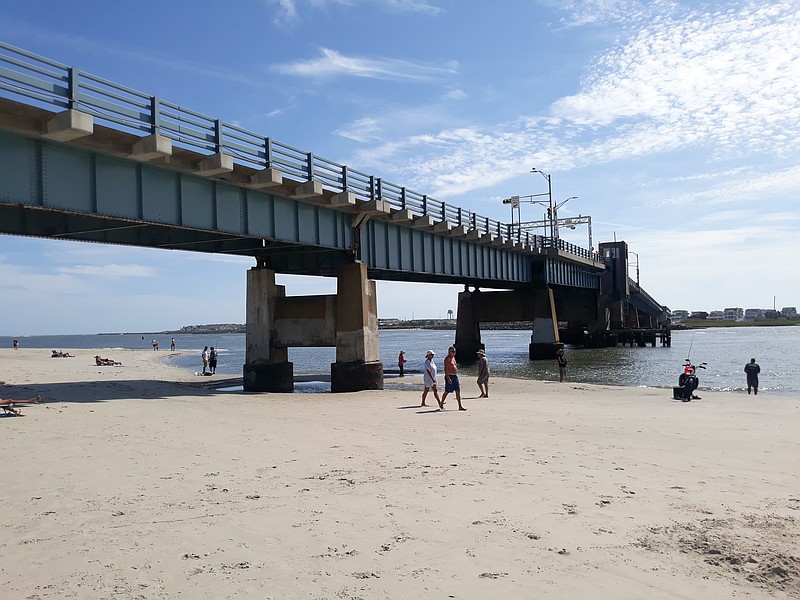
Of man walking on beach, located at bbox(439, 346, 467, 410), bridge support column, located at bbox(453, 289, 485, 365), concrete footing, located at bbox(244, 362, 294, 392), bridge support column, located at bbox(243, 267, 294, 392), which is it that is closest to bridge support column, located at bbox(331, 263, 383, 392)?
concrete footing, located at bbox(244, 362, 294, 392)

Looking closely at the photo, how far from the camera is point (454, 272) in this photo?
125 feet

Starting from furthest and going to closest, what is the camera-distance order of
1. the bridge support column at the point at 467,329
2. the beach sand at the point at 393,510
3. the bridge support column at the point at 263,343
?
the bridge support column at the point at 467,329
the bridge support column at the point at 263,343
the beach sand at the point at 393,510

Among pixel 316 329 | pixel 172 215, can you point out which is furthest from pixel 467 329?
pixel 172 215

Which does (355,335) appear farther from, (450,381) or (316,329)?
(450,381)

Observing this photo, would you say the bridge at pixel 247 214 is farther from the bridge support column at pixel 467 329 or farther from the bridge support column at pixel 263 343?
the bridge support column at pixel 467 329

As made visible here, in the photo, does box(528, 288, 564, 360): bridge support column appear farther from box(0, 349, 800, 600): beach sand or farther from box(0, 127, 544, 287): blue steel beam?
box(0, 349, 800, 600): beach sand

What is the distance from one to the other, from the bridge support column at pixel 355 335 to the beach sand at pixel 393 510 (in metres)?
11.1

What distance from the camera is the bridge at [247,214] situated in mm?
15242

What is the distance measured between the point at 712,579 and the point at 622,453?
514 cm

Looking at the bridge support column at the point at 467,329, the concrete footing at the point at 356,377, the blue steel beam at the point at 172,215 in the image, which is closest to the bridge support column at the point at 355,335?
the concrete footing at the point at 356,377

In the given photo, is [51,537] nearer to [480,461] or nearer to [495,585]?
[495,585]

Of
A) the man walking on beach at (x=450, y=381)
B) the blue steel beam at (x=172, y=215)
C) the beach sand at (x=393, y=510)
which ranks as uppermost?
the blue steel beam at (x=172, y=215)

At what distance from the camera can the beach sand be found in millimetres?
5359

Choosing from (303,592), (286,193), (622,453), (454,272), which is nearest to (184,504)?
(303,592)
